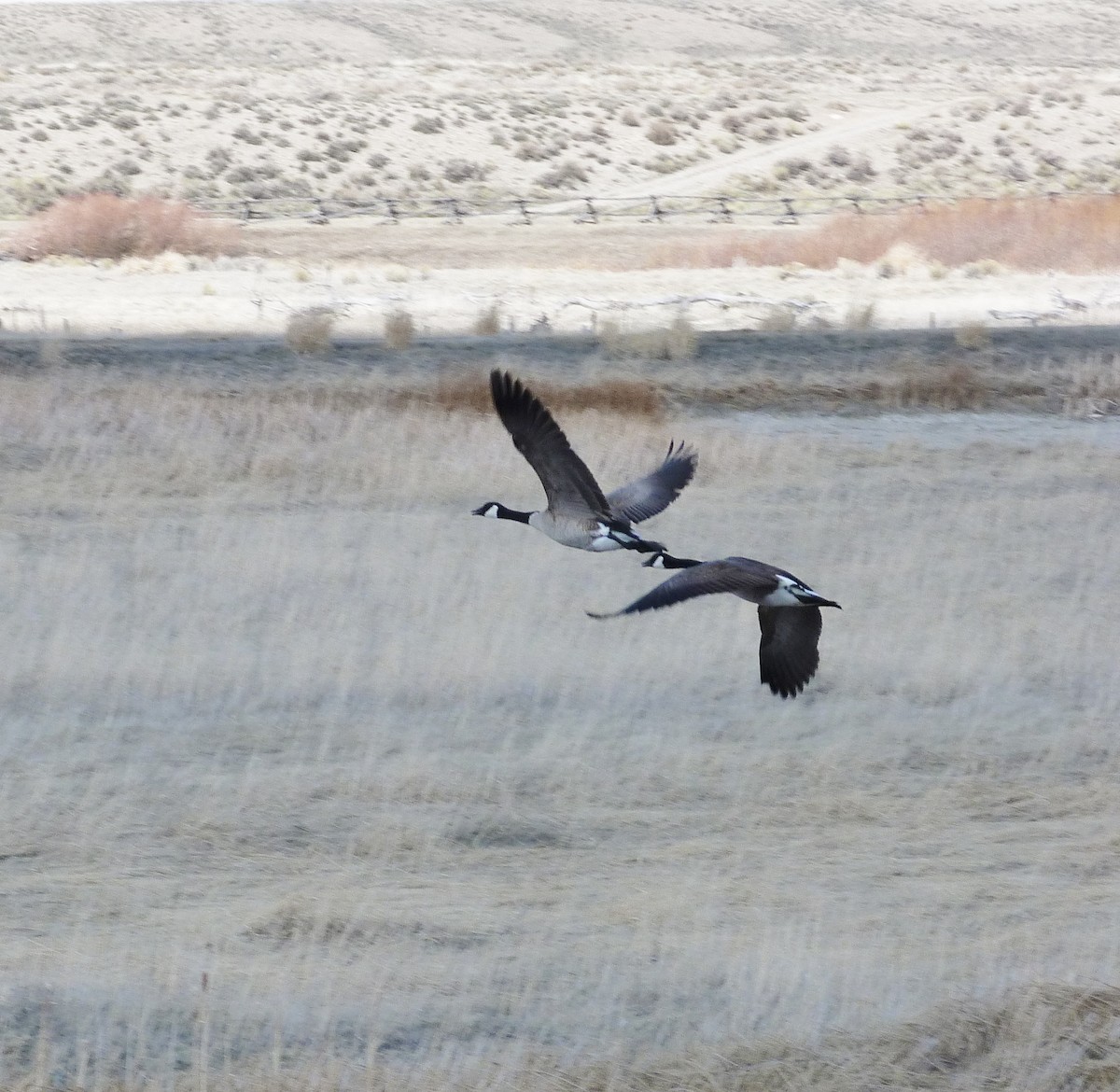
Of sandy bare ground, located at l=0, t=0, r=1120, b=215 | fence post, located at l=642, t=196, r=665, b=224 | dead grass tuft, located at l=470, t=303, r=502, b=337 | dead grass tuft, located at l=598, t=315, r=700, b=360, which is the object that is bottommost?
sandy bare ground, located at l=0, t=0, r=1120, b=215

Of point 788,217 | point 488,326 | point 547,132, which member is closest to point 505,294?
point 488,326

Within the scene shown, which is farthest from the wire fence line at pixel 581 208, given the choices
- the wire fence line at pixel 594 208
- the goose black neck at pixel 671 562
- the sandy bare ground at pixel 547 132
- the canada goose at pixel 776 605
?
the goose black neck at pixel 671 562

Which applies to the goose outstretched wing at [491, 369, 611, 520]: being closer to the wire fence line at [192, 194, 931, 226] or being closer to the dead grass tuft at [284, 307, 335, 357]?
the dead grass tuft at [284, 307, 335, 357]

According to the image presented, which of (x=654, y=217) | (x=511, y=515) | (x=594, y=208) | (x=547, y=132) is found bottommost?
(x=547, y=132)

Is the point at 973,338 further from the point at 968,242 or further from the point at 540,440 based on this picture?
the point at 540,440

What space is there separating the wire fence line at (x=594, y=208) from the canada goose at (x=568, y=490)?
32167 mm

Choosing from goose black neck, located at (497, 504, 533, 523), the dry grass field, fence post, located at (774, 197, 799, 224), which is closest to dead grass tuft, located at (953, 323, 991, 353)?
the dry grass field

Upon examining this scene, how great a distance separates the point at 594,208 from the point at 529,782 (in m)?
35.3

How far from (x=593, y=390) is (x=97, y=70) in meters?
62.4

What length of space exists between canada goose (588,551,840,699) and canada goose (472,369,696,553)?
40cm

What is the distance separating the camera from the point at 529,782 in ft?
27.2

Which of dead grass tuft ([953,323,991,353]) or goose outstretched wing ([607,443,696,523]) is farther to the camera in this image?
dead grass tuft ([953,323,991,353])

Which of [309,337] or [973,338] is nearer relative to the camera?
[309,337]

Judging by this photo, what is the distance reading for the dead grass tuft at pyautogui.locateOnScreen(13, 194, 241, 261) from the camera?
31.2 m
